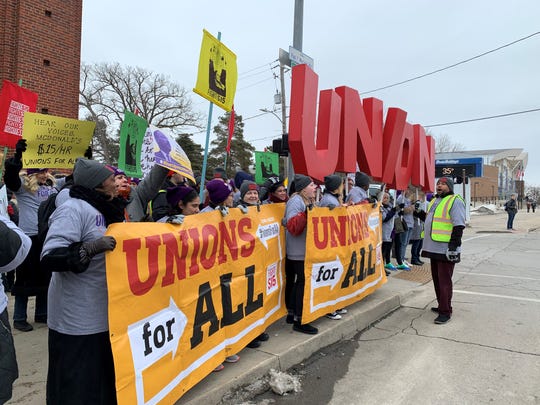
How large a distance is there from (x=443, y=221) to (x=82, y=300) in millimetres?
4589

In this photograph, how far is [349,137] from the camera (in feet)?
19.2

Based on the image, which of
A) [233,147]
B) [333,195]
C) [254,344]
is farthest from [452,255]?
[233,147]

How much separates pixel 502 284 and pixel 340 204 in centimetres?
458

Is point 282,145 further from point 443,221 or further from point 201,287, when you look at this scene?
point 201,287

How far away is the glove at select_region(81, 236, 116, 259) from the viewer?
2164mm

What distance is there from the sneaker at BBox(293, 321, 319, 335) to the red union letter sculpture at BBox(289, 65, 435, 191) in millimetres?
1860

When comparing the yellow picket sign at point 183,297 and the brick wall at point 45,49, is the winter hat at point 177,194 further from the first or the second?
the brick wall at point 45,49

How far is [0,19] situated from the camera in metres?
8.83

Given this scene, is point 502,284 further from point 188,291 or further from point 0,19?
point 0,19

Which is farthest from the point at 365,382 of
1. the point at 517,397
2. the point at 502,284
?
the point at 502,284

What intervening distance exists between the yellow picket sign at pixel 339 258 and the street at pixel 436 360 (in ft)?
1.61

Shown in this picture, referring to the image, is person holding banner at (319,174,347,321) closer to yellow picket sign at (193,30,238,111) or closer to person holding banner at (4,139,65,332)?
yellow picket sign at (193,30,238,111)

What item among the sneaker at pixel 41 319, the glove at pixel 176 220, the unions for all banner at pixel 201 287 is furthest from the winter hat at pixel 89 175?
the sneaker at pixel 41 319

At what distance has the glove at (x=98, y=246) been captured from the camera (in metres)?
2.16
